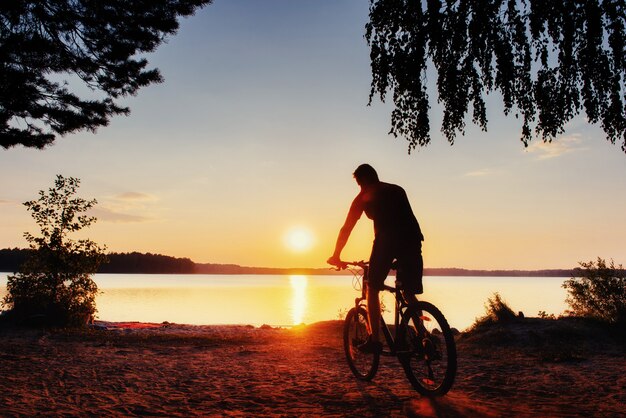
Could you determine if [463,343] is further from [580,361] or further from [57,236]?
[57,236]

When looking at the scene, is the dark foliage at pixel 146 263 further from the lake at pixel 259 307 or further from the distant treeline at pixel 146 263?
the lake at pixel 259 307

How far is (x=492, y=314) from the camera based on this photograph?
1238 centimetres

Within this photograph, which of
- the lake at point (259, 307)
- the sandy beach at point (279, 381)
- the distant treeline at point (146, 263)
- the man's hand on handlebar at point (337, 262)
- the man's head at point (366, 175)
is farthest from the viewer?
the distant treeline at point (146, 263)

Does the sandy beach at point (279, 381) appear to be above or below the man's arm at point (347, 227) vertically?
below

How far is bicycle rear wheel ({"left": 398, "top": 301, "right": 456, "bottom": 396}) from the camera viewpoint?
16.2ft

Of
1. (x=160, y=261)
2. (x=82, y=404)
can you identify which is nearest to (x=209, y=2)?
(x=82, y=404)

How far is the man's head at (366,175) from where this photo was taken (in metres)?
5.71

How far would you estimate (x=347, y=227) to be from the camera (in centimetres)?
587

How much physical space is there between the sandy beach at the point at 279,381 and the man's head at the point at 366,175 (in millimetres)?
2334

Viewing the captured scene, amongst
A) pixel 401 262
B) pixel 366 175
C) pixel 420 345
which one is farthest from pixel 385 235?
pixel 420 345

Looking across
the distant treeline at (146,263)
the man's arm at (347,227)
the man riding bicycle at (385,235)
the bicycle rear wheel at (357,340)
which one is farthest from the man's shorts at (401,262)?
the distant treeline at (146,263)

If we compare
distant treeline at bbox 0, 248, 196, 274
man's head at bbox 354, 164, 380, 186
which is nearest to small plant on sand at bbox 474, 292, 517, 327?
man's head at bbox 354, 164, 380, 186

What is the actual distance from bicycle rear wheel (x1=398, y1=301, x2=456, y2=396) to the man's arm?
1.15 meters

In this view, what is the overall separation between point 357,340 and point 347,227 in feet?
5.07
